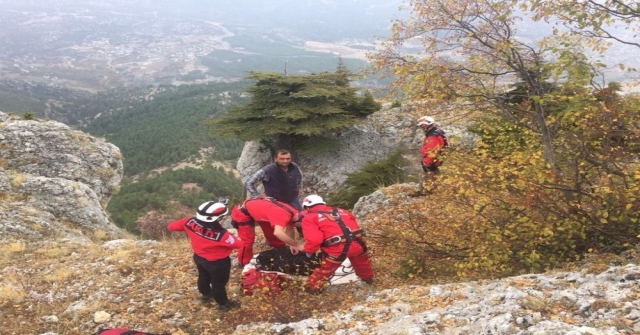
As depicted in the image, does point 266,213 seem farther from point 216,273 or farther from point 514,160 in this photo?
point 514,160

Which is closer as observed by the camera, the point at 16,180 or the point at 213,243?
the point at 213,243

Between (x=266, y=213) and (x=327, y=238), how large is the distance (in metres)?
1.05

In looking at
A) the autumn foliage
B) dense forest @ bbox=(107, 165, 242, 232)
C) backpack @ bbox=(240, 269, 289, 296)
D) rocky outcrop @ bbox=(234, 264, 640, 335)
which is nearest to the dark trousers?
backpack @ bbox=(240, 269, 289, 296)

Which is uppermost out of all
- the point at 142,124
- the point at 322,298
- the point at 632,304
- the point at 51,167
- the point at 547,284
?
the point at 632,304

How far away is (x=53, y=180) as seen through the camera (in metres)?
11.7

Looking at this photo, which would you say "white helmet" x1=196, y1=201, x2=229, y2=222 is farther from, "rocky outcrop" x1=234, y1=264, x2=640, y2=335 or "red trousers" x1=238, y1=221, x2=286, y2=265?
"rocky outcrop" x1=234, y1=264, x2=640, y2=335

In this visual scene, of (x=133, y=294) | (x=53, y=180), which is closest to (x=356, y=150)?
(x=53, y=180)

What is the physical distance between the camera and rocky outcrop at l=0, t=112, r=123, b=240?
32.8 feet

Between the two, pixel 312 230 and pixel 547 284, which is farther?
pixel 312 230

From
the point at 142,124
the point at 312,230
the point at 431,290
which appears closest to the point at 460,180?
the point at 431,290

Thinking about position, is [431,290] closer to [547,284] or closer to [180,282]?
[547,284]

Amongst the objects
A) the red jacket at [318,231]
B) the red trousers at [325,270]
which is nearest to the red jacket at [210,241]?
the red jacket at [318,231]

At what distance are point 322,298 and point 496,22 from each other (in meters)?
5.02

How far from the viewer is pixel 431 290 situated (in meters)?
4.87
